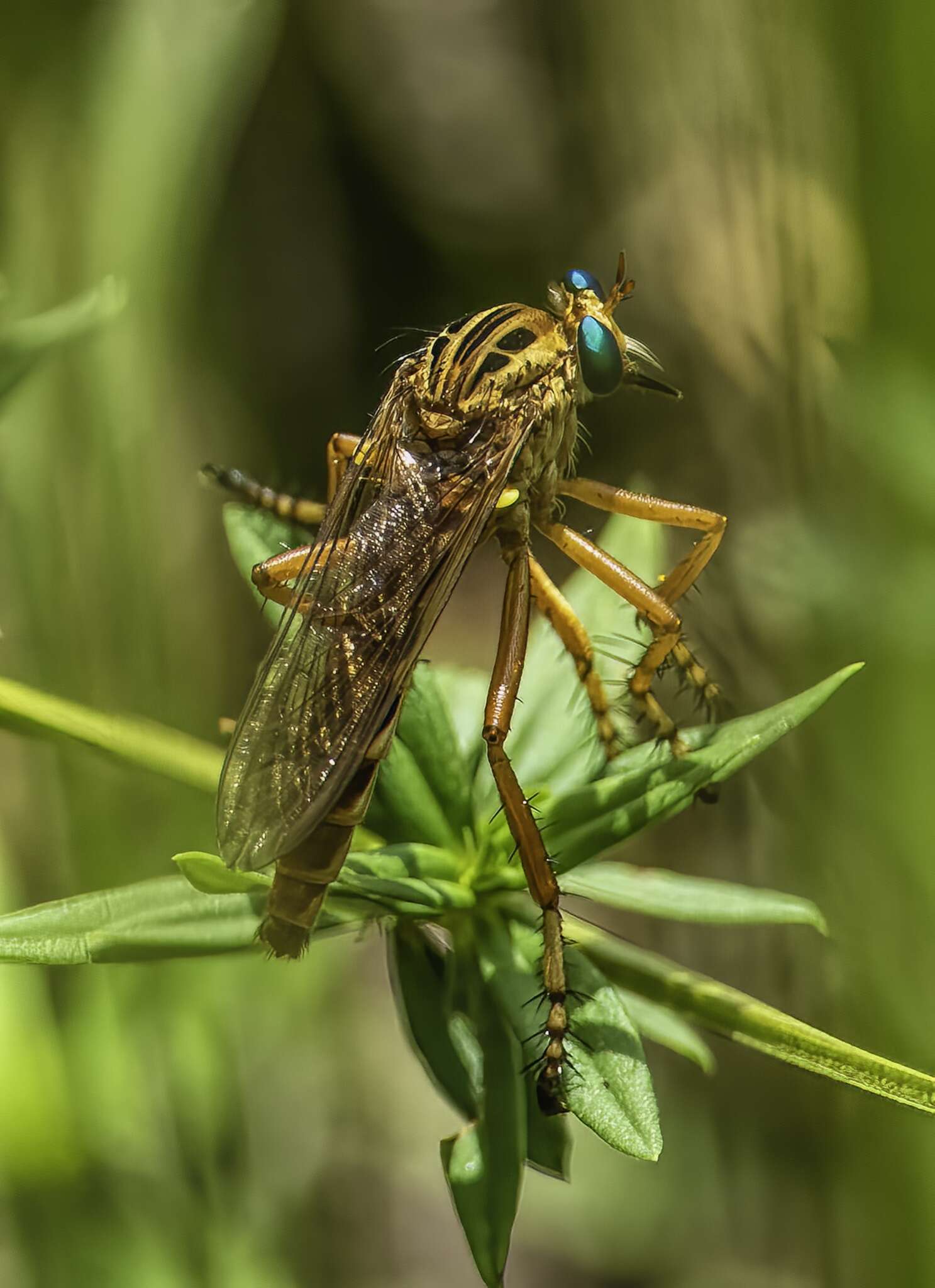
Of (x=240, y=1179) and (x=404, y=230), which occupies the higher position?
(x=404, y=230)

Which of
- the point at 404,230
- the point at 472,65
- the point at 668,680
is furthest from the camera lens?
the point at 472,65

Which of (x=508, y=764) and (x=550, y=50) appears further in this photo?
(x=550, y=50)

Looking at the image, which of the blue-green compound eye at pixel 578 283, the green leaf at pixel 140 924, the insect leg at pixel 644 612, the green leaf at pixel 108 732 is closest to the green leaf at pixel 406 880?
the green leaf at pixel 140 924

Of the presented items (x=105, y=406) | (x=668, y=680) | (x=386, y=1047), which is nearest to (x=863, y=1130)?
(x=668, y=680)

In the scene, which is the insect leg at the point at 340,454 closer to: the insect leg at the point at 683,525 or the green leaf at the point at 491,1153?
the insect leg at the point at 683,525

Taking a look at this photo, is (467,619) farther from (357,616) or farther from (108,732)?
(108,732)

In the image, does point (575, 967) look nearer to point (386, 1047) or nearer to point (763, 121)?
point (763, 121)
